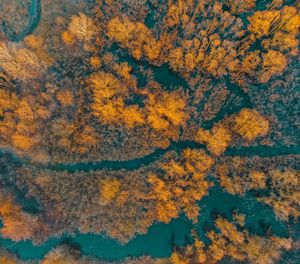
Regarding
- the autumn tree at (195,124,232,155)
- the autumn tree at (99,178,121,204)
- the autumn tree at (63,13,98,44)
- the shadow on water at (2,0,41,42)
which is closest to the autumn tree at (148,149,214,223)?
the autumn tree at (195,124,232,155)

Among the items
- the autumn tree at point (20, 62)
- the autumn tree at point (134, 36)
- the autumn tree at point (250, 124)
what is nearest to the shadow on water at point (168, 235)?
the autumn tree at point (250, 124)

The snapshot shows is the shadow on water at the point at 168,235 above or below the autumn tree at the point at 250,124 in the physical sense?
below

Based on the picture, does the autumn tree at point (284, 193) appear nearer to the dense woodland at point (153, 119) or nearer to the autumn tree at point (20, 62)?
the dense woodland at point (153, 119)

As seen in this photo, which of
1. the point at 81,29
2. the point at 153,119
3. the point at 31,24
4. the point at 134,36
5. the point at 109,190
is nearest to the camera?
the point at 81,29

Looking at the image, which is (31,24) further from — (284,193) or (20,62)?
(284,193)

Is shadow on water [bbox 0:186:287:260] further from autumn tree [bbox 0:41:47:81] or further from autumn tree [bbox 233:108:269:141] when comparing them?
autumn tree [bbox 0:41:47:81]

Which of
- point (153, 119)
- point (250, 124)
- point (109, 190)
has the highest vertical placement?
point (250, 124)

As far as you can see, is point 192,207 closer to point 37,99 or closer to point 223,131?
point 223,131

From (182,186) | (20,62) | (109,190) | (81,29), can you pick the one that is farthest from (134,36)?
(109,190)

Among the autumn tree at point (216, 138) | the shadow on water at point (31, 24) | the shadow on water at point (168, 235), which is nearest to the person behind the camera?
the autumn tree at point (216, 138)
